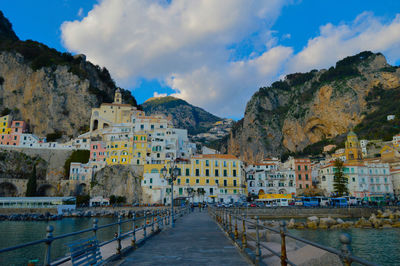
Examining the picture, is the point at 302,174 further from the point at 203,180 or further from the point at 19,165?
the point at 19,165

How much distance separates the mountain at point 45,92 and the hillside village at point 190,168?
7349 millimetres

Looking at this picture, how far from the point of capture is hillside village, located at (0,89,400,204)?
55062 millimetres

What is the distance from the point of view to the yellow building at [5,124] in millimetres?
70625

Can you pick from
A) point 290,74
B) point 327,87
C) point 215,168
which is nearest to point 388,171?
point 215,168

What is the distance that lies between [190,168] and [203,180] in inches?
137

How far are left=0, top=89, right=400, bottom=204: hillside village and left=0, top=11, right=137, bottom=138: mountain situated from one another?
289 inches

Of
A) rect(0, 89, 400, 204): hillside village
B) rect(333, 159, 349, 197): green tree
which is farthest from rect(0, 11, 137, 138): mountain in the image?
rect(333, 159, 349, 197): green tree

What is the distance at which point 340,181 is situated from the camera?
5262cm

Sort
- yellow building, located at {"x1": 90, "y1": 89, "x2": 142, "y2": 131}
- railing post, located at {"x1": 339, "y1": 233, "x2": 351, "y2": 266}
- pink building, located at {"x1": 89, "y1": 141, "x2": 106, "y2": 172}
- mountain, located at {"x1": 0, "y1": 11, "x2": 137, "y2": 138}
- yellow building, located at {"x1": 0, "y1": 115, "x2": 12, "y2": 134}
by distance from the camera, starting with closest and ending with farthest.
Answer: railing post, located at {"x1": 339, "y1": 233, "x2": 351, "y2": 266}
pink building, located at {"x1": 89, "y1": 141, "x2": 106, "y2": 172}
yellow building, located at {"x1": 0, "y1": 115, "x2": 12, "y2": 134}
yellow building, located at {"x1": 90, "y1": 89, "x2": 142, "y2": 131}
mountain, located at {"x1": 0, "y1": 11, "x2": 137, "y2": 138}

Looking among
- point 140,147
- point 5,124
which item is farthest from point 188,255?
point 5,124

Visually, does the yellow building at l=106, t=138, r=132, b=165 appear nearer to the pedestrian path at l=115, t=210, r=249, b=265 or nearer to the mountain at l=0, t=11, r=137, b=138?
the mountain at l=0, t=11, r=137, b=138

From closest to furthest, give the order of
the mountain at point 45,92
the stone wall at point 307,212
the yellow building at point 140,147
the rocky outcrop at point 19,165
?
the stone wall at point 307,212 < the yellow building at point 140,147 < the rocky outcrop at point 19,165 < the mountain at point 45,92

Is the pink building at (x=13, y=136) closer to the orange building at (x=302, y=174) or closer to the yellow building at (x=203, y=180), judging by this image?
the yellow building at (x=203, y=180)

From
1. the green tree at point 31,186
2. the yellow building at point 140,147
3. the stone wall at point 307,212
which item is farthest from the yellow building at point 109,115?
the stone wall at point 307,212
